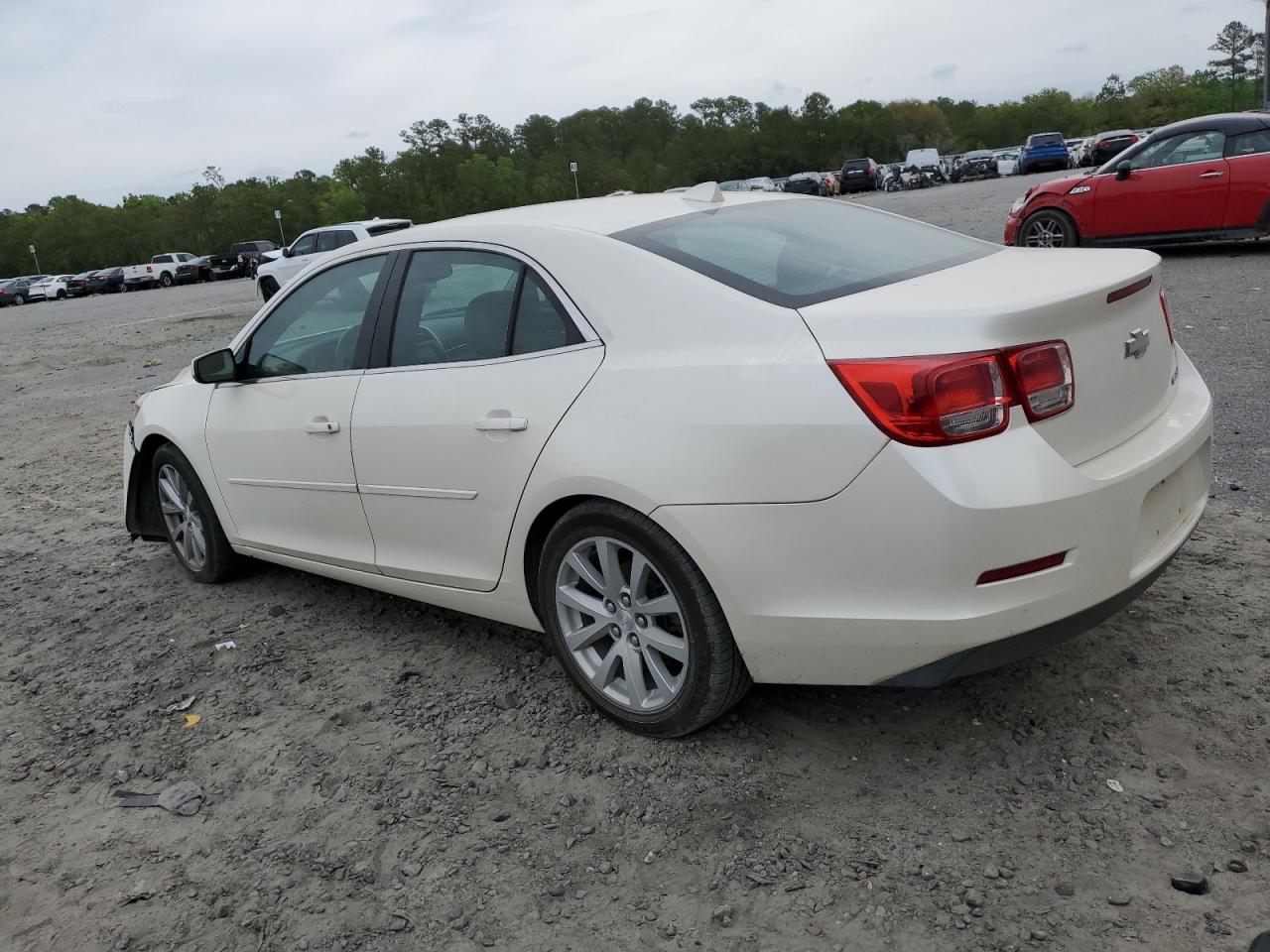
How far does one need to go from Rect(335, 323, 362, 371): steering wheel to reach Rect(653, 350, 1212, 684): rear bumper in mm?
1671

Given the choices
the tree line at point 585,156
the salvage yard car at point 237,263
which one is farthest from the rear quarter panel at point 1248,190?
the tree line at point 585,156

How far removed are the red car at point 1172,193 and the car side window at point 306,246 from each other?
15.4 m

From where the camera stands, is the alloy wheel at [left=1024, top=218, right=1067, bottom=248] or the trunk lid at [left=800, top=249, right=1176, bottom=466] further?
the alloy wheel at [left=1024, top=218, right=1067, bottom=248]

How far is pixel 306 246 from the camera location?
23.2 m

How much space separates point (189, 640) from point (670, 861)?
106 inches

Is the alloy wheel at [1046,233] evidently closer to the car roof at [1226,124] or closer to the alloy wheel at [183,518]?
the car roof at [1226,124]

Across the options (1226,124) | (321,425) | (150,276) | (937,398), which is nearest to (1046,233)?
(1226,124)

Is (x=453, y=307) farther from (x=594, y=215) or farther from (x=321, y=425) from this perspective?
(x=321, y=425)

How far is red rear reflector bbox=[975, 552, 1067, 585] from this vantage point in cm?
254

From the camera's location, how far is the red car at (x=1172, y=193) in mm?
11484

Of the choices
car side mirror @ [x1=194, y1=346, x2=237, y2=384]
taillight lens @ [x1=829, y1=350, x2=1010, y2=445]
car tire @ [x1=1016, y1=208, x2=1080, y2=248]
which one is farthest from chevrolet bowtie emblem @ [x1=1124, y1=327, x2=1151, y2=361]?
car tire @ [x1=1016, y1=208, x2=1080, y2=248]

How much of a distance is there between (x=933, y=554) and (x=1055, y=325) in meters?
0.67

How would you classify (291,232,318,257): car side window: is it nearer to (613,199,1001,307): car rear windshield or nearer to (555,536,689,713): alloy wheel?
(613,199,1001,307): car rear windshield

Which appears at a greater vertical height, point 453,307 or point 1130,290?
point 453,307
